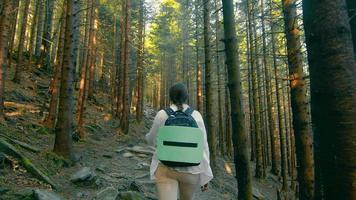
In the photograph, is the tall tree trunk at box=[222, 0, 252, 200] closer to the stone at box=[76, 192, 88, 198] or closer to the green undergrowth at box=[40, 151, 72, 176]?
the stone at box=[76, 192, 88, 198]

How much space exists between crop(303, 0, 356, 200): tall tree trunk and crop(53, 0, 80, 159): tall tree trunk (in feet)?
27.0

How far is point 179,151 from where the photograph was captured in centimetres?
374

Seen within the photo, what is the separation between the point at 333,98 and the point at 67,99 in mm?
8597

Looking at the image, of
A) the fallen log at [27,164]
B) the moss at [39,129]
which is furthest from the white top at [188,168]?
the moss at [39,129]

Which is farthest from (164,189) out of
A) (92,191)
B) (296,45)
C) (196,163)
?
(296,45)

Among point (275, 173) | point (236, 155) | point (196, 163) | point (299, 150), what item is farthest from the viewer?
point (275, 173)

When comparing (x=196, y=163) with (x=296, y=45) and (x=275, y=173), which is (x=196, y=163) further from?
(x=275, y=173)

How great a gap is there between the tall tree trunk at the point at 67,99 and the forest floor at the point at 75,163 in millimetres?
419

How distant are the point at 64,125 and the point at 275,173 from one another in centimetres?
1810

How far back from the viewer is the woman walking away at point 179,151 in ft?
12.3

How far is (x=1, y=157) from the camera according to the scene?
6.75 meters

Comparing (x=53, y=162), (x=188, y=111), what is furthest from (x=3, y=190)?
(x=188, y=111)

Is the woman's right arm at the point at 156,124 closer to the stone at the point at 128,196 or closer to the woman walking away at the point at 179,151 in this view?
the woman walking away at the point at 179,151

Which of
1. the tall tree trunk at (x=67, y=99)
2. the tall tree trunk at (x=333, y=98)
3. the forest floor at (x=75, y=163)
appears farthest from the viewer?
the tall tree trunk at (x=67, y=99)
